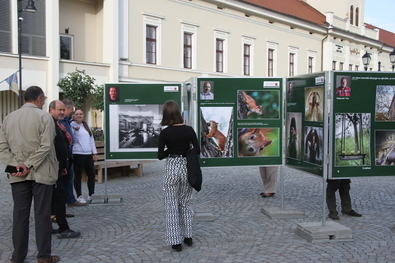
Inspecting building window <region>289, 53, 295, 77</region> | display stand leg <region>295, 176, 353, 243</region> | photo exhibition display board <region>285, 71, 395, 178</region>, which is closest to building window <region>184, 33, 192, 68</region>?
building window <region>289, 53, 295, 77</region>

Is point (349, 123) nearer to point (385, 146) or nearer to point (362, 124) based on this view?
point (362, 124)

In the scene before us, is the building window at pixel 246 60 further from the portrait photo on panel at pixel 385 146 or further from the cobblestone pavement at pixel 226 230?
the portrait photo on panel at pixel 385 146

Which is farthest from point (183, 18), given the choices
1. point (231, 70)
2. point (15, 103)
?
point (15, 103)

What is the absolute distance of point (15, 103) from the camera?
69.4ft

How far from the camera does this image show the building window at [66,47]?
76.3ft

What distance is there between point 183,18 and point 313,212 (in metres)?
22.0

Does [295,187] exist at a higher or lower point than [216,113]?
lower

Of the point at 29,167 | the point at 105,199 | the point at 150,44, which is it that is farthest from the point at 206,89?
the point at 150,44

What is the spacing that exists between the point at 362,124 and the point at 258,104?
5.32ft

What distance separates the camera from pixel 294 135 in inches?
262

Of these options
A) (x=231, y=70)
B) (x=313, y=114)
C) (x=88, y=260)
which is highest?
(x=231, y=70)

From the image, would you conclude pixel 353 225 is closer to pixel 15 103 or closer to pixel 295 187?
pixel 295 187

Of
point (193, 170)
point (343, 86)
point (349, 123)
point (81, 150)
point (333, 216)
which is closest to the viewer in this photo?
point (193, 170)

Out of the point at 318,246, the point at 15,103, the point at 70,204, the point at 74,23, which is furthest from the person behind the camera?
the point at 74,23
